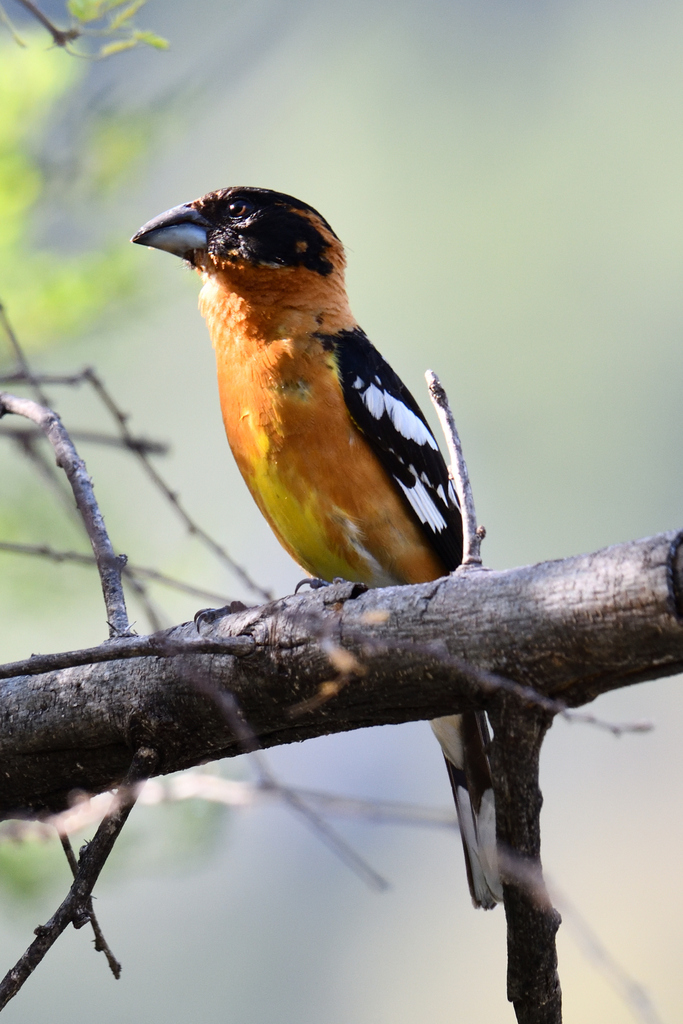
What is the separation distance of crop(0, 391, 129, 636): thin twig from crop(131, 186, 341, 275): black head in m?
0.88

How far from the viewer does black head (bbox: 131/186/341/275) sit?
2.83 metres

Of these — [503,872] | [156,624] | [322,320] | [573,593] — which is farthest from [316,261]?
[503,872]

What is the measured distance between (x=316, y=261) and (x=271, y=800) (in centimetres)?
199

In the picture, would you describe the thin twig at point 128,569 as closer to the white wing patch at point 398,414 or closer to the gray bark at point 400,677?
the gray bark at point 400,677

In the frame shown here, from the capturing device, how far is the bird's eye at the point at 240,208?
2908mm

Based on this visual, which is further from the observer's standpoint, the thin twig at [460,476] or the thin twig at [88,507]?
the thin twig at [88,507]

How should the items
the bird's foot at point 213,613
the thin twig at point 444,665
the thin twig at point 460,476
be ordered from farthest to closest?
the bird's foot at point 213,613, the thin twig at point 460,476, the thin twig at point 444,665

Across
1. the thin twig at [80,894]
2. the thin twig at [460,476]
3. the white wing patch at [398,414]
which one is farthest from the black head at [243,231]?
the thin twig at [80,894]

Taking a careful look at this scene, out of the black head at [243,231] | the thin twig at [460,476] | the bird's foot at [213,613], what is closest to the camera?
the thin twig at [460,476]

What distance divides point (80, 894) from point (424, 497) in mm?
1544

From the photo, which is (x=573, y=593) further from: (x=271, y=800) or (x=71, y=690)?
(x=71, y=690)

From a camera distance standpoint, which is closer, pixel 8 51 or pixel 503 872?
pixel 503 872

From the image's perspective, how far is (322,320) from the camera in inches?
107

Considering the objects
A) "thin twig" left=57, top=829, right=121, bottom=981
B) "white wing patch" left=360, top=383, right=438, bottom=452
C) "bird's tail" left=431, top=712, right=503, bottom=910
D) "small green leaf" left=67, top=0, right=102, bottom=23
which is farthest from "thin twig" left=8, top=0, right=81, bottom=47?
"bird's tail" left=431, top=712, right=503, bottom=910
